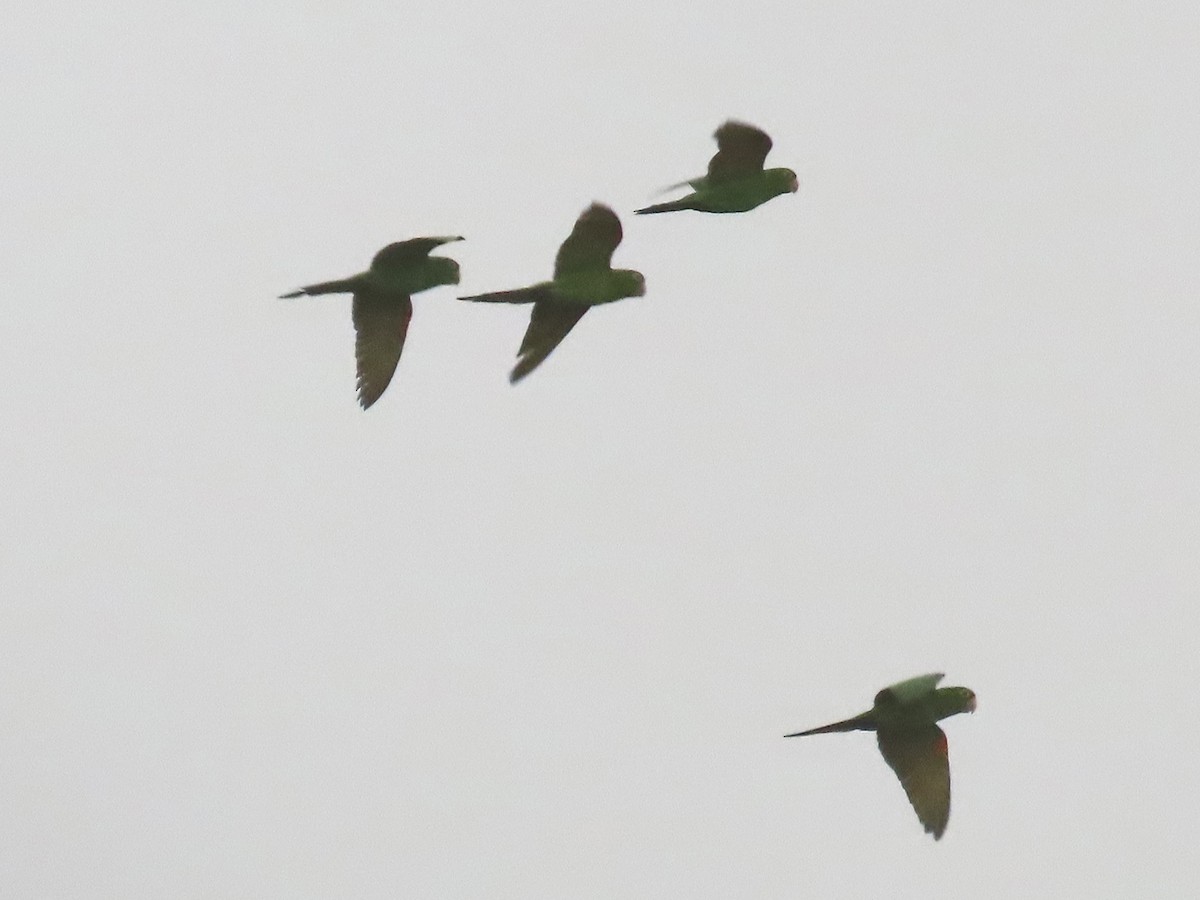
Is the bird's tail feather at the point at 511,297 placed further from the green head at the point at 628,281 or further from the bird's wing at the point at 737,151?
the bird's wing at the point at 737,151

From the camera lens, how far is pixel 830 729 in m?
15.4

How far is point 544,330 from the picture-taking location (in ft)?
57.1

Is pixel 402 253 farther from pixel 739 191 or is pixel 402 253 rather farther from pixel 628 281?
pixel 739 191

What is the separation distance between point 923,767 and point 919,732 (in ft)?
0.97

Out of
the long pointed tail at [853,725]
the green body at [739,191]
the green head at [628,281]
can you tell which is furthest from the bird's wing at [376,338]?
the long pointed tail at [853,725]

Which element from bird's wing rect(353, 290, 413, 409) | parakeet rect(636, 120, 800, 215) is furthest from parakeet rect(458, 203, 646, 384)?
bird's wing rect(353, 290, 413, 409)

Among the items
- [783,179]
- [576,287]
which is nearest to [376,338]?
[576,287]

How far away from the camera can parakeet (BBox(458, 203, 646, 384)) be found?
1706 cm

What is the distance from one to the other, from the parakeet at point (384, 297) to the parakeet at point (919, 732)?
17.3 feet

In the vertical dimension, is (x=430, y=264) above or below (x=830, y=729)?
above

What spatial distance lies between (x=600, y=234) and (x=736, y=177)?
1.52 m

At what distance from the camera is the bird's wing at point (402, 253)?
54.9ft

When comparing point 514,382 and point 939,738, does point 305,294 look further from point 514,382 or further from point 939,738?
point 939,738

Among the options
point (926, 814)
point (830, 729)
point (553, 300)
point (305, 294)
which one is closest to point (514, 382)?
point (553, 300)
